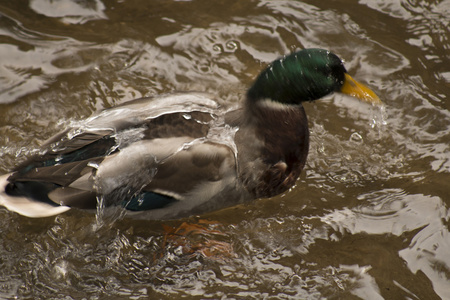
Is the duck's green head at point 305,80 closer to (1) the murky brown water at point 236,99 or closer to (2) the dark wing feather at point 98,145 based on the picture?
(2) the dark wing feather at point 98,145

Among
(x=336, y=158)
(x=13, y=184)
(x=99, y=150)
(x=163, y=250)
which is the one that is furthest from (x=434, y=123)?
(x=13, y=184)

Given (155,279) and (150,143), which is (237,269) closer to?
(155,279)

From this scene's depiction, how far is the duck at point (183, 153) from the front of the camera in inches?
131

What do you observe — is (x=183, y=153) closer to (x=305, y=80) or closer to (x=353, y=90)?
(x=305, y=80)

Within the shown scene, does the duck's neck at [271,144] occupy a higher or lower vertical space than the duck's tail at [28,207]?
higher

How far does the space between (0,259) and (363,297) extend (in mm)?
2184

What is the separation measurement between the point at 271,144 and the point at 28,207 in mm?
1474

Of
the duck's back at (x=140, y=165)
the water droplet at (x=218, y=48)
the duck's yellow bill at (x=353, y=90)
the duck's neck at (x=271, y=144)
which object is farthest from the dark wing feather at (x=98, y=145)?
the water droplet at (x=218, y=48)

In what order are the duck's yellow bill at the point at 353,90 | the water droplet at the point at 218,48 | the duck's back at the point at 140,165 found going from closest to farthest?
the duck's back at the point at 140,165 → the duck's yellow bill at the point at 353,90 → the water droplet at the point at 218,48

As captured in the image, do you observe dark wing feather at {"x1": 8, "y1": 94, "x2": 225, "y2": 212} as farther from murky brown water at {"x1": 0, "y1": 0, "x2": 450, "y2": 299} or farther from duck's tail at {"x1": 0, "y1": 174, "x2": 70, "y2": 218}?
murky brown water at {"x1": 0, "y1": 0, "x2": 450, "y2": 299}

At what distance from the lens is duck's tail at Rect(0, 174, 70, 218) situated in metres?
3.36

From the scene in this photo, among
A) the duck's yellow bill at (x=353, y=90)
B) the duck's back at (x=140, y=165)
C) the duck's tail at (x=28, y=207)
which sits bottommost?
the duck's tail at (x=28, y=207)

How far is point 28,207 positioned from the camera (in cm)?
339

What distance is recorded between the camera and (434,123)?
4359 millimetres
